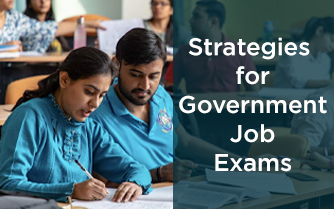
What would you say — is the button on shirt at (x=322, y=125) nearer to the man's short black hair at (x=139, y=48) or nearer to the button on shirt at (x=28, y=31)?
the man's short black hair at (x=139, y=48)

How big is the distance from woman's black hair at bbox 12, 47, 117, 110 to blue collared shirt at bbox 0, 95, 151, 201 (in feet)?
0.15

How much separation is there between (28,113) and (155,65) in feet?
1.52

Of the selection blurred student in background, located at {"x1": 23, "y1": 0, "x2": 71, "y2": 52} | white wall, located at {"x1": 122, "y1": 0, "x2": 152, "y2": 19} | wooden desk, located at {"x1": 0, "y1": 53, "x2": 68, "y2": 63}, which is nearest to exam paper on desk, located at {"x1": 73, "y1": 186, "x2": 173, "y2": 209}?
wooden desk, located at {"x1": 0, "y1": 53, "x2": 68, "y2": 63}

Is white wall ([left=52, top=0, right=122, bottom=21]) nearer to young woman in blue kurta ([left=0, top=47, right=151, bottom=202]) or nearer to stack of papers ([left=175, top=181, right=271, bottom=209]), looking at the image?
young woman in blue kurta ([left=0, top=47, right=151, bottom=202])

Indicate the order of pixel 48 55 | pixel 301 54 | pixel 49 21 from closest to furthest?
pixel 301 54 < pixel 48 55 < pixel 49 21

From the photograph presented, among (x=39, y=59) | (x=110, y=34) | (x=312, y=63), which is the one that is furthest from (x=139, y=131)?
(x=110, y=34)

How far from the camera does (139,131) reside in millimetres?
1784

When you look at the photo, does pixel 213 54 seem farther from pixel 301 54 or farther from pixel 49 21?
pixel 49 21

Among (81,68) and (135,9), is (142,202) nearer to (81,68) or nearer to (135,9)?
(81,68)

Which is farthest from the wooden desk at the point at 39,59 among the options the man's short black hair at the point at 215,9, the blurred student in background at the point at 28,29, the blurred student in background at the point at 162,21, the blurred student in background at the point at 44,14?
the man's short black hair at the point at 215,9

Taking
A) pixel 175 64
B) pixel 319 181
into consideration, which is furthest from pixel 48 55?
pixel 319 181

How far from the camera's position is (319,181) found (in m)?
1.68

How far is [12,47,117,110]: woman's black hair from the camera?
1477 mm

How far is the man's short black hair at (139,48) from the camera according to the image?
5.45ft
